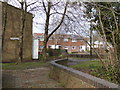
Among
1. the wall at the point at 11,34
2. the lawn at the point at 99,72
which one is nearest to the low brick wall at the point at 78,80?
the lawn at the point at 99,72

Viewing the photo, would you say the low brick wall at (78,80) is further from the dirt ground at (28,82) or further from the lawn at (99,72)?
the lawn at (99,72)

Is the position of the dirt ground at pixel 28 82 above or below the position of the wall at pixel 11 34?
below

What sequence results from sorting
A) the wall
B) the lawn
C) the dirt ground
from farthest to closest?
the wall < the dirt ground < the lawn

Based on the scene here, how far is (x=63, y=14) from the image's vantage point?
56.8ft

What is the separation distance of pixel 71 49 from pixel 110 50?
170 ft

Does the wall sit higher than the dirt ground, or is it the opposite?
the wall

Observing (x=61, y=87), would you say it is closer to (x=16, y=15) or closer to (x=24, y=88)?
(x=24, y=88)

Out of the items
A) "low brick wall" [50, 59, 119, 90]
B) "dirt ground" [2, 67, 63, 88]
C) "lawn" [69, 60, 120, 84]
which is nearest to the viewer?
"low brick wall" [50, 59, 119, 90]

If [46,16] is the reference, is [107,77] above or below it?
below

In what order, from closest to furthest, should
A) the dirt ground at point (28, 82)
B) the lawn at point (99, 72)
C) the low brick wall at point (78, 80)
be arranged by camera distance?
the low brick wall at point (78, 80) < the lawn at point (99, 72) < the dirt ground at point (28, 82)

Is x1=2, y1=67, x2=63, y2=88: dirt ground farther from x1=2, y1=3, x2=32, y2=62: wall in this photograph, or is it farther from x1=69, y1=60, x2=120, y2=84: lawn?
x1=2, y1=3, x2=32, y2=62: wall

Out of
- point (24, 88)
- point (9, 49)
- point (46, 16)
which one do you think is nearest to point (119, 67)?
point (24, 88)

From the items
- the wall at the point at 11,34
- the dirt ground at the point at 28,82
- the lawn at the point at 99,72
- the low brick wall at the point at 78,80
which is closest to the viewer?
Result: the low brick wall at the point at 78,80

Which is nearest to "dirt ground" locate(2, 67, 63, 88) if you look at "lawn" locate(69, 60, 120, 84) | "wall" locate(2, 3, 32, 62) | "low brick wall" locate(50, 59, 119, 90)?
"low brick wall" locate(50, 59, 119, 90)
